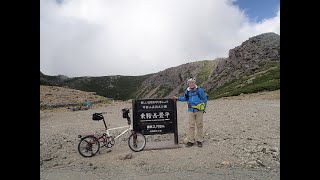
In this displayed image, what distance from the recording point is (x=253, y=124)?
54.0ft

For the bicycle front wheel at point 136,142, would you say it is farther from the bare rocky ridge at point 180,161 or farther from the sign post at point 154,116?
the sign post at point 154,116

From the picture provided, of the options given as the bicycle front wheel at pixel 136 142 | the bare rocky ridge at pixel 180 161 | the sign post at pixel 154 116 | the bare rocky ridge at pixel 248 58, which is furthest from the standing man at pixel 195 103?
the bare rocky ridge at pixel 248 58

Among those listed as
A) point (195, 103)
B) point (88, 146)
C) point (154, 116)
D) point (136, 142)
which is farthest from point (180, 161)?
point (88, 146)

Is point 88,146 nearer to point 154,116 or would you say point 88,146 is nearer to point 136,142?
point 136,142

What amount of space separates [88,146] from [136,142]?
157cm

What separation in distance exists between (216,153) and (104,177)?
12.1ft

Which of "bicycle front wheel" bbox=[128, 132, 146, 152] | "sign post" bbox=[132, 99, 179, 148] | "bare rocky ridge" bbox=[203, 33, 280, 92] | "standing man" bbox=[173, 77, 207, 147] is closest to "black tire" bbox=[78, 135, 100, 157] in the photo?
"bicycle front wheel" bbox=[128, 132, 146, 152]

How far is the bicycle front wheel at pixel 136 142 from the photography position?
1071 cm

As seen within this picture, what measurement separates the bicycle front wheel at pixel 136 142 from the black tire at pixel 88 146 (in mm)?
1101

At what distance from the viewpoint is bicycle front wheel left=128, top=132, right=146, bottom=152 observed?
10711mm

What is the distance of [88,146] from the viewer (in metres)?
10.3

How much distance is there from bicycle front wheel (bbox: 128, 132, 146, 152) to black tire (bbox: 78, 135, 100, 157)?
1.10 metres
